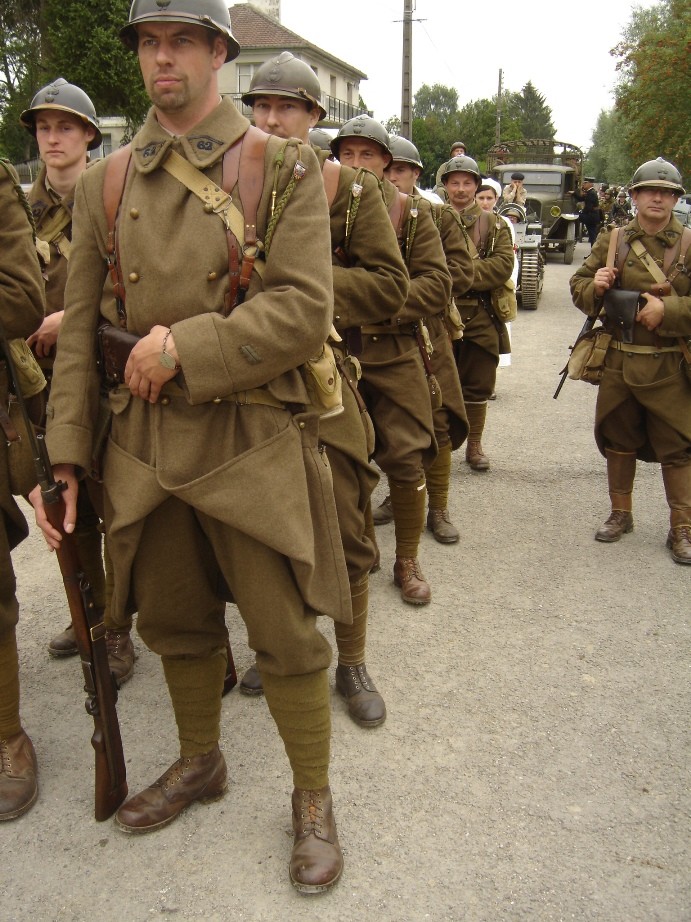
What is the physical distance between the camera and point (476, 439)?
6.62m

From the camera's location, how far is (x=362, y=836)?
2721mm

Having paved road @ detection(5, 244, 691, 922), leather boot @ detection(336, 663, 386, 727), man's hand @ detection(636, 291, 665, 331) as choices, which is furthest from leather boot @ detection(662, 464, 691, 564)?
leather boot @ detection(336, 663, 386, 727)

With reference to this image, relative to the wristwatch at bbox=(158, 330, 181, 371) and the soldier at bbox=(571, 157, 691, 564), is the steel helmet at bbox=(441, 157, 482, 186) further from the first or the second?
the wristwatch at bbox=(158, 330, 181, 371)

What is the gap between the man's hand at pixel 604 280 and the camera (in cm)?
484

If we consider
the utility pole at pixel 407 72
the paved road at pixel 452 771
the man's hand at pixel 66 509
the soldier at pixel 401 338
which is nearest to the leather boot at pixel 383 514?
the paved road at pixel 452 771

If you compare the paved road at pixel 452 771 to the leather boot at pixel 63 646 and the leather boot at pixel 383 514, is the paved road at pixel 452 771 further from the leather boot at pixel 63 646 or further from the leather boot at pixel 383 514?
the leather boot at pixel 383 514

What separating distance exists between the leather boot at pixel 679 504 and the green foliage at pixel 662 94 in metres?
23.6

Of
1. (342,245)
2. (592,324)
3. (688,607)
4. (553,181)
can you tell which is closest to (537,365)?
(592,324)

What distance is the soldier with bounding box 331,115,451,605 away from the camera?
4066 mm

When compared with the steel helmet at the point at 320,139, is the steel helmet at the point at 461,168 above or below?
below

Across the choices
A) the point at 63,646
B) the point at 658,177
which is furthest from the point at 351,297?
the point at 658,177

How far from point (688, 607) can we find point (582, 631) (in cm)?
65

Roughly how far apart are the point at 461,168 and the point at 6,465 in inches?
181

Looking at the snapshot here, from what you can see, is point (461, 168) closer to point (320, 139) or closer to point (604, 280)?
point (320, 139)
